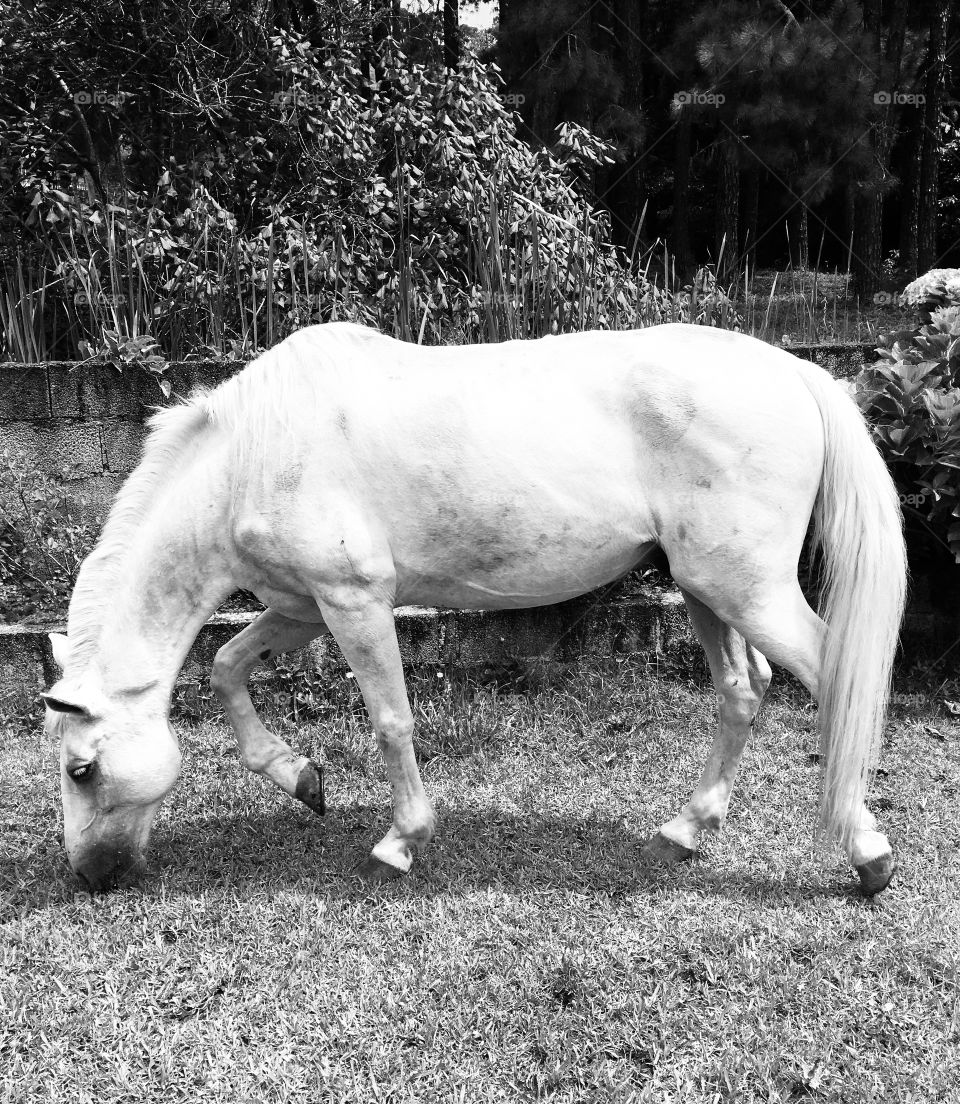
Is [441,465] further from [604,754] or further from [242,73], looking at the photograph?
[242,73]

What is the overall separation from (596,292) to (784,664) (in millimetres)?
3430

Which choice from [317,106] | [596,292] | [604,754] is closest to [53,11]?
[317,106]

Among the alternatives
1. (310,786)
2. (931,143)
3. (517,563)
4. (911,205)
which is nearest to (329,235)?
(517,563)

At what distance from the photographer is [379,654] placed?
10.0 feet

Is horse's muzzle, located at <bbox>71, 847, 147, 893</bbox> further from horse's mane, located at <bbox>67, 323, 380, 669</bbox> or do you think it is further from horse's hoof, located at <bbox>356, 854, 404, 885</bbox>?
horse's hoof, located at <bbox>356, 854, 404, 885</bbox>

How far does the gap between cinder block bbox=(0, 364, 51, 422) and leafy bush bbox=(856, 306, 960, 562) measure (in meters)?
4.13

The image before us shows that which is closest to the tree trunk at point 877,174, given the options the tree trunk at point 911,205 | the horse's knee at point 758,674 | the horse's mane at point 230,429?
the tree trunk at point 911,205

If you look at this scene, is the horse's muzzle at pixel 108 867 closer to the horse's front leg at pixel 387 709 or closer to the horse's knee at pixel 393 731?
the horse's front leg at pixel 387 709

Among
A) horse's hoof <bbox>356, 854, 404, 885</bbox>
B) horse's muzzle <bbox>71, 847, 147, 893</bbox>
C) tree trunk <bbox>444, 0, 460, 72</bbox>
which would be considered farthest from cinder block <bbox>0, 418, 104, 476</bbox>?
tree trunk <bbox>444, 0, 460, 72</bbox>

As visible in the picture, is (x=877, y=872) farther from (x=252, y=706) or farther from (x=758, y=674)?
(x=252, y=706)

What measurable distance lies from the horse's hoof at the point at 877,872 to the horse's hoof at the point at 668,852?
558 millimetres

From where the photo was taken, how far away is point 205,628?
15.4ft

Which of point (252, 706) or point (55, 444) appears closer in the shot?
point (252, 706)

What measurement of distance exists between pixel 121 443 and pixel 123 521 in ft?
7.44
